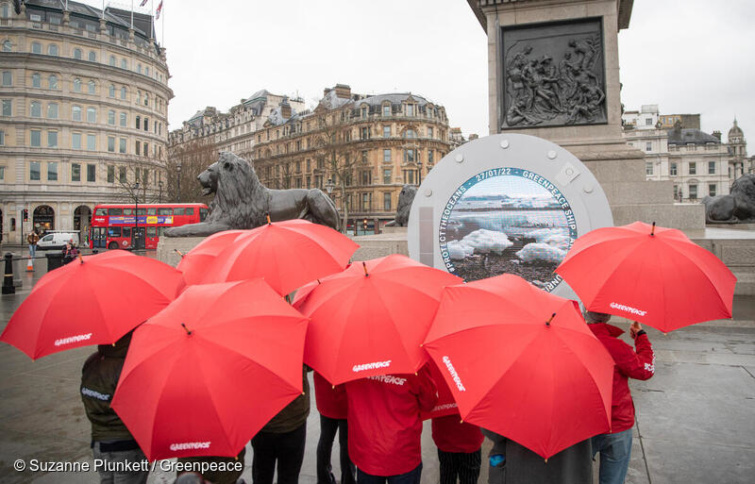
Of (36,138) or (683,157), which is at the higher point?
(683,157)

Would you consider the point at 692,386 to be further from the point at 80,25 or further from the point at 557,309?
the point at 80,25

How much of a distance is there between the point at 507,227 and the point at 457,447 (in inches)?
145

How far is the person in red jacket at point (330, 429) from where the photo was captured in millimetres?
3426

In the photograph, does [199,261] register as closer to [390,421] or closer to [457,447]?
[390,421]

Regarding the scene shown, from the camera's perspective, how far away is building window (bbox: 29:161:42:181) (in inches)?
2277

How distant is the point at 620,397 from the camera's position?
2.94m

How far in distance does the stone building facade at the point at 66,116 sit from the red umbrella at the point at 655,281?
188 feet

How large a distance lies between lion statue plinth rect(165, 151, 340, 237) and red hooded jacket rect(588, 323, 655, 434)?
709cm

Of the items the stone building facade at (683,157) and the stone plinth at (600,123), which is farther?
the stone building facade at (683,157)

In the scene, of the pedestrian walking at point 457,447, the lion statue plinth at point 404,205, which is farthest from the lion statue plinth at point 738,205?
the pedestrian walking at point 457,447

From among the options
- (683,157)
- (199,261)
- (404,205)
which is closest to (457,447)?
(199,261)

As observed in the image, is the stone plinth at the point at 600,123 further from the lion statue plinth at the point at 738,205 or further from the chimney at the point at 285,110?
the chimney at the point at 285,110

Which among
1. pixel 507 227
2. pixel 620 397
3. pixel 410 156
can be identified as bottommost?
Result: pixel 620 397

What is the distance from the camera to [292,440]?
3.13 meters
